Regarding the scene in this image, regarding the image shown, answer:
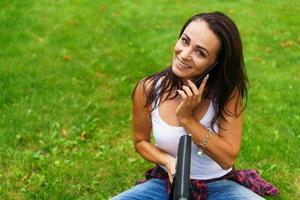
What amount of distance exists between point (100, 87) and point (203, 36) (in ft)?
10.9

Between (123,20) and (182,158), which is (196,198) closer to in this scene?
(182,158)

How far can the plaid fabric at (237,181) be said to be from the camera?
3334 millimetres

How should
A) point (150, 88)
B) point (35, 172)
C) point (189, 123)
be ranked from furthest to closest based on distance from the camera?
point (35, 172)
point (150, 88)
point (189, 123)

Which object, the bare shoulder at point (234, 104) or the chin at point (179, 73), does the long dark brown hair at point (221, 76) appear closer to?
the bare shoulder at point (234, 104)

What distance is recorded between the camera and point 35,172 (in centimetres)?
454

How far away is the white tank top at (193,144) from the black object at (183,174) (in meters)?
0.99

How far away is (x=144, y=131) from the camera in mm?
3602

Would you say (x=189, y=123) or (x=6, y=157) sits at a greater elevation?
(x=189, y=123)

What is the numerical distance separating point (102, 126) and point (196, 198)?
7.29ft

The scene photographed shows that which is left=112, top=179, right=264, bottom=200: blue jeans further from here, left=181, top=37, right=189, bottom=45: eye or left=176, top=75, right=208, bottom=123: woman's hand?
left=181, top=37, right=189, bottom=45: eye

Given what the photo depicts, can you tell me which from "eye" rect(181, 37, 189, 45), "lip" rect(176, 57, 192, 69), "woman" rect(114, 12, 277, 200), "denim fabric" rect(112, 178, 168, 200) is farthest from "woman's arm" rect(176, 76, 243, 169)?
"denim fabric" rect(112, 178, 168, 200)

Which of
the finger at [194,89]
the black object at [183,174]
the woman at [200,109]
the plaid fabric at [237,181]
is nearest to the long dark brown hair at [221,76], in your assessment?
the woman at [200,109]

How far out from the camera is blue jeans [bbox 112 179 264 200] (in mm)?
3303

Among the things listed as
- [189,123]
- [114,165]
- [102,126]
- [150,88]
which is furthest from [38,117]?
[189,123]
